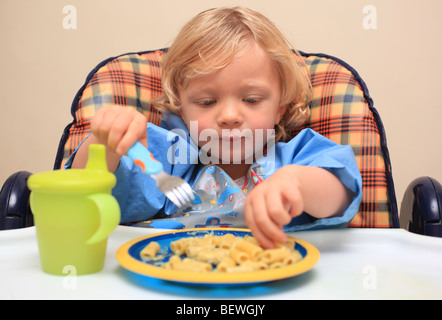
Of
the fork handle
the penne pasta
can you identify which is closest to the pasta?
the penne pasta

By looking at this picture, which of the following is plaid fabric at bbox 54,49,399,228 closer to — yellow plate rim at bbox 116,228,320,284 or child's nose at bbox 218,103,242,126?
child's nose at bbox 218,103,242,126

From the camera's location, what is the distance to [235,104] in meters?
0.93

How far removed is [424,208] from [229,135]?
40 centimetres

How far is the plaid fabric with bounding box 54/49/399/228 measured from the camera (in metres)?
1.01

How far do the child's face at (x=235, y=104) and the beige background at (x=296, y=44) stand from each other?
838 mm

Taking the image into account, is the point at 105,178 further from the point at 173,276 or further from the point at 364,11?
the point at 364,11

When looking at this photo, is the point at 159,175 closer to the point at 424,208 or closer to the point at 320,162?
the point at 320,162

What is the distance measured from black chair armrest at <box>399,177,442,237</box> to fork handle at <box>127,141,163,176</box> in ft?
1.74

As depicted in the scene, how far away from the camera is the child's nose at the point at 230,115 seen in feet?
2.98

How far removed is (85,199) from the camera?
0.54 m

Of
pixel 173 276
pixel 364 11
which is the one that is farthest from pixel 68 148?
pixel 364 11

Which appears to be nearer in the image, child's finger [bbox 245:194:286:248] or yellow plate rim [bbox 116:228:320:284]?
yellow plate rim [bbox 116:228:320:284]

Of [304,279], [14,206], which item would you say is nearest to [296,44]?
[14,206]

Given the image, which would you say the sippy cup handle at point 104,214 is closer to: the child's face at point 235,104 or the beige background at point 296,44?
the child's face at point 235,104
